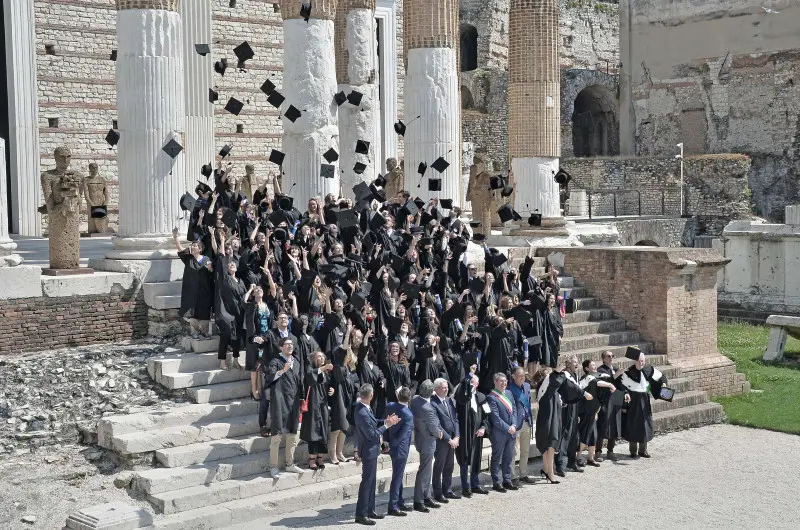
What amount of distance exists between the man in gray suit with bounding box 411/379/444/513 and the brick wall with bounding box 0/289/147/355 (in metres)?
4.33

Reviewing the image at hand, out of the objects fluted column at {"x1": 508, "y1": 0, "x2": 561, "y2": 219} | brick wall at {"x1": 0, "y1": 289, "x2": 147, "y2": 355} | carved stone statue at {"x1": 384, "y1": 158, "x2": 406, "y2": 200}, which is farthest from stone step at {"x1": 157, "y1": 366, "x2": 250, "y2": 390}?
carved stone statue at {"x1": 384, "y1": 158, "x2": 406, "y2": 200}

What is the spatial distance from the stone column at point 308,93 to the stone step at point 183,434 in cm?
483

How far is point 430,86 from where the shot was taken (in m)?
18.4

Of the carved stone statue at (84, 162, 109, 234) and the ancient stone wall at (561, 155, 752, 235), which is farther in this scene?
the ancient stone wall at (561, 155, 752, 235)

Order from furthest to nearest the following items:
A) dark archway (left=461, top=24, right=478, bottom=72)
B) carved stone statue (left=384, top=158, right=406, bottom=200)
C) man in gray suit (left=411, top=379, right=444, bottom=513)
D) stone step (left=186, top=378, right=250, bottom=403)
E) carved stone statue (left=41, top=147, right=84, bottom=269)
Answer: dark archway (left=461, top=24, right=478, bottom=72) < carved stone statue (left=384, top=158, right=406, bottom=200) < carved stone statue (left=41, top=147, right=84, bottom=269) < stone step (left=186, top=378, right=250, bottom=403) < man in gray suit (left=411, top=379, right=444, bottom=513)

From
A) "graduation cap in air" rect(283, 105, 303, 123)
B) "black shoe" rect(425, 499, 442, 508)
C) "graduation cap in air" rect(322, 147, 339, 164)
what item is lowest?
"black shoe" rect(425, 499, 442, 508)

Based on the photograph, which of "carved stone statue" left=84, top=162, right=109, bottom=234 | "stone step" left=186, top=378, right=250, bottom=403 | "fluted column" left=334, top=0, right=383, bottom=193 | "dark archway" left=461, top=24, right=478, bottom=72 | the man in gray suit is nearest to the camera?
the man in gray suit

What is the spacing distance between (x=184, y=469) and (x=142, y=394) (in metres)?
1.59

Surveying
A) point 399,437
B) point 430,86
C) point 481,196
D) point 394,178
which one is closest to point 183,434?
point 399,437

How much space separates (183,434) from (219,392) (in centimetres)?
96

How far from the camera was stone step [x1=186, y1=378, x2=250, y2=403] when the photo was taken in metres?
12.4

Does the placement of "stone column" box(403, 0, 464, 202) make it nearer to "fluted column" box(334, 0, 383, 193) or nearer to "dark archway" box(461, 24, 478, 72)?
"fluted column" box(334, 0, 383, 193)

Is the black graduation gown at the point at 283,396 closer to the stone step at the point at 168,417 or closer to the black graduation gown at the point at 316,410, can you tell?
the black graduation gown at the point at 316,410

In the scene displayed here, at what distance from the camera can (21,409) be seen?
11930mm
